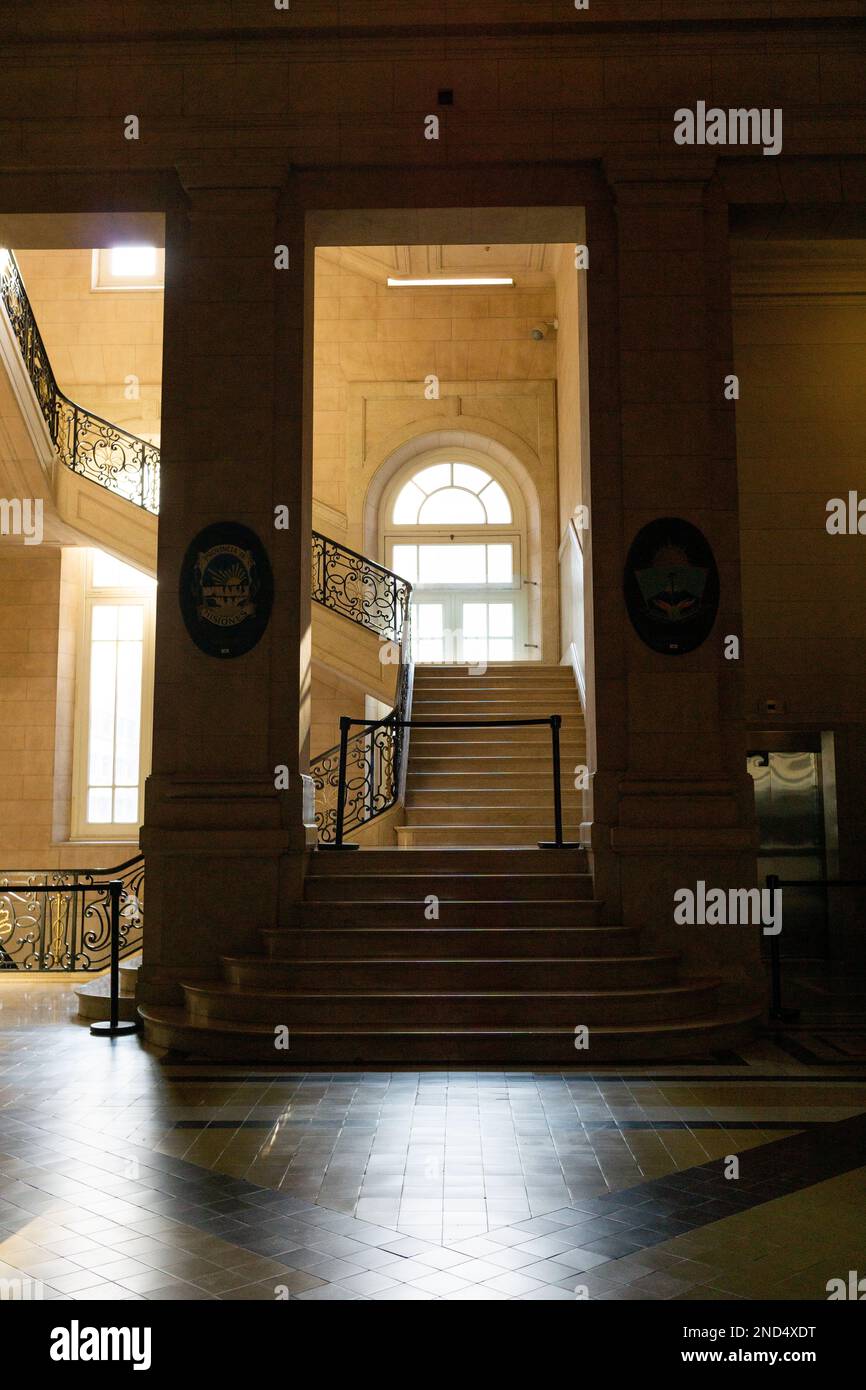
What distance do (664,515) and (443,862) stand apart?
113 inches

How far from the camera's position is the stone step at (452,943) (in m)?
6.94

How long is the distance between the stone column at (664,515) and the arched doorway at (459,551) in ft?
25.6

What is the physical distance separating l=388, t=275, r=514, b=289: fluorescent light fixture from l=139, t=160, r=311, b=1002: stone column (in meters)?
7.62

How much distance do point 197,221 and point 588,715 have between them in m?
4.57

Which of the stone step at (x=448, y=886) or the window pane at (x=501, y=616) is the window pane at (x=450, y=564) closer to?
the window pane at (x=501, y=616)

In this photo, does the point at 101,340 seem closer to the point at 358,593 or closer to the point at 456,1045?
the point at 358,593

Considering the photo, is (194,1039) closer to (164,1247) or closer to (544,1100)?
(544,1100)

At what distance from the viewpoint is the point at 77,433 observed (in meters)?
12.9

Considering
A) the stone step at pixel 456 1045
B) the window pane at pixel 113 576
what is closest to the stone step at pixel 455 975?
the stone step at pixel 456 1045

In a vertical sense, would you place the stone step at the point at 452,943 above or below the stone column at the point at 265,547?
below

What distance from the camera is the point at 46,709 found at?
14289 mm

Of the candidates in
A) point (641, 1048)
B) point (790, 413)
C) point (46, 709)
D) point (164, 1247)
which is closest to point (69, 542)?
point (46, 709)

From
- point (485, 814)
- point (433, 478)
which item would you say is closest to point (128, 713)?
point (433, 478)

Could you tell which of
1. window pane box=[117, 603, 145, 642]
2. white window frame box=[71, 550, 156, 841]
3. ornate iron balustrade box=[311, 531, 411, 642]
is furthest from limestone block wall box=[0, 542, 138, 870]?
ornate iron balustrade box=[311, 531, 411, 642]
